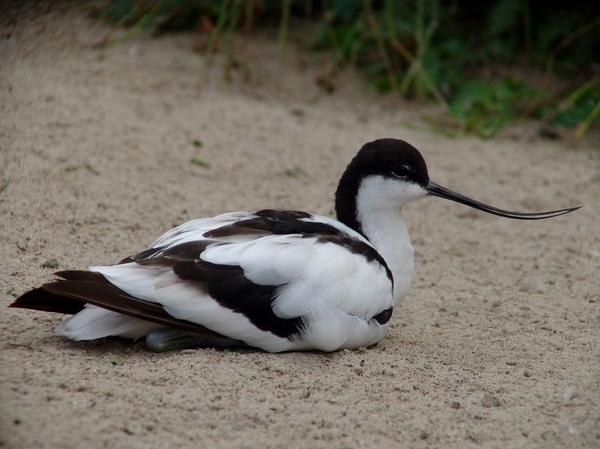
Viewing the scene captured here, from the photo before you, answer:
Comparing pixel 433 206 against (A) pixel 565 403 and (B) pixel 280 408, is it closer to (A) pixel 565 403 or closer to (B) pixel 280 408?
(A) pixel 565 403

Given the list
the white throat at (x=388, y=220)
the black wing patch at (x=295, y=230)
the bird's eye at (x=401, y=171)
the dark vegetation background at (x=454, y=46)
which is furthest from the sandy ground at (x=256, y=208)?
the bird's eye at (x=401, y=171)

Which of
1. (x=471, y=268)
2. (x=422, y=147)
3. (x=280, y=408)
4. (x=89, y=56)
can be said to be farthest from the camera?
(x=89, y=56)

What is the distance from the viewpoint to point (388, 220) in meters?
4.10

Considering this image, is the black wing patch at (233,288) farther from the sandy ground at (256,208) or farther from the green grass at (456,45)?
the green grass at (456,45)

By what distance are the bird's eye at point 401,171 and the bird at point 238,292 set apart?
0.46 metres

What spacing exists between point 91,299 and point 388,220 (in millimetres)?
1547

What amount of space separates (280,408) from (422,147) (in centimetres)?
376

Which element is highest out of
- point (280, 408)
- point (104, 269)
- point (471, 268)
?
point (104, 269)

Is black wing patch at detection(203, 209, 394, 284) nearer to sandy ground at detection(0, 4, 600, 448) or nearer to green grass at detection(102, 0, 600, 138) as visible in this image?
sandy ground at detection(0, 4, 600, 448)

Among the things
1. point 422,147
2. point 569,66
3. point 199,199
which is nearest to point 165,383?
point 199,199

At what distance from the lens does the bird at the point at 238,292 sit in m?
3.36

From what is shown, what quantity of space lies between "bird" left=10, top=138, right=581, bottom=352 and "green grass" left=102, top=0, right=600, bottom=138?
11.2 ft

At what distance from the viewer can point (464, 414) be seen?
3193 mm

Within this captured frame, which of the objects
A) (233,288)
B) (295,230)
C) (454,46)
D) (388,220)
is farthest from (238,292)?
(454,46)
